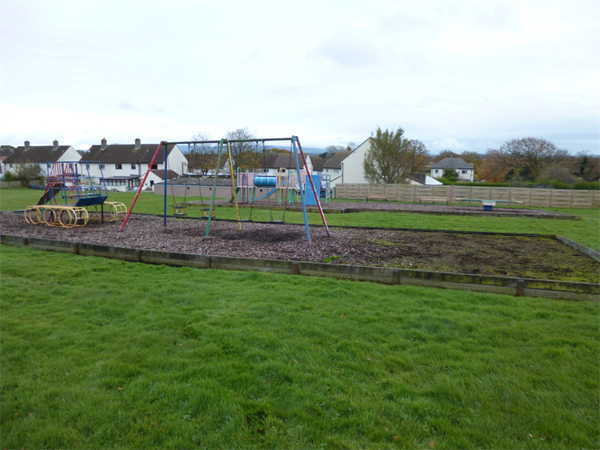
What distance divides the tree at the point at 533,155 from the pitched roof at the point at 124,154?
49105 millimetres

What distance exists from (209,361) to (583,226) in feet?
53.9

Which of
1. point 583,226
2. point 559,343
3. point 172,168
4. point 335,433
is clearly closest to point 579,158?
point 583,226

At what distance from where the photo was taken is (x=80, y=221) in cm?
1296

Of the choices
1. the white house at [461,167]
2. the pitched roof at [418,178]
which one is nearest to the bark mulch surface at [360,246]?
the pitched roof at [418,178]

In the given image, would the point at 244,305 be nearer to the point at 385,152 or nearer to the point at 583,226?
the point at 583,226

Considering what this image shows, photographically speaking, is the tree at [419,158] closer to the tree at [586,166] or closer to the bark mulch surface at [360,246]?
the tree at [586,166]

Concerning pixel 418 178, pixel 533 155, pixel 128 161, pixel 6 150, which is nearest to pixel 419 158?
pixel 418 178

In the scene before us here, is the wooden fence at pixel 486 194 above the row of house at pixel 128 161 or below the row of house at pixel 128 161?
below

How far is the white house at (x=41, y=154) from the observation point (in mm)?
62719

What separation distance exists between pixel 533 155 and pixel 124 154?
59721mm

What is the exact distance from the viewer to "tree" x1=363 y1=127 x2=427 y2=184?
1471 inches

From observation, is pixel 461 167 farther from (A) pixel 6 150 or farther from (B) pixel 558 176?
(A) pixel 6 150

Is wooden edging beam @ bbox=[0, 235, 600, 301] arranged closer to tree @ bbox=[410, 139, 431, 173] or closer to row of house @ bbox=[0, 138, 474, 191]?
row of house @ bbox=[0, 138, 474, 191]

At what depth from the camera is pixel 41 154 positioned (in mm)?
64250
